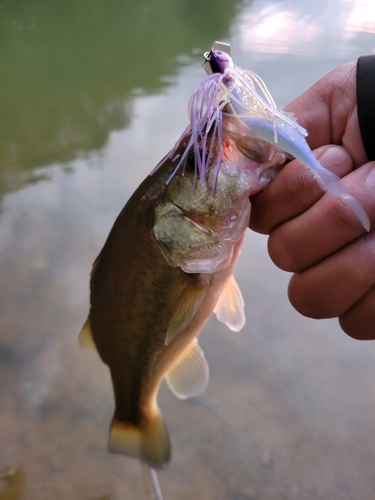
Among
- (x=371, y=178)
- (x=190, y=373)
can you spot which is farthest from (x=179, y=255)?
(x=190, y=373)

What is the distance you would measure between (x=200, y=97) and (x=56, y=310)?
56.1 inches

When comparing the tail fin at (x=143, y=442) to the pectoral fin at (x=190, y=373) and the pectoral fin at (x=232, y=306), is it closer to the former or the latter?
the pectoral fin at (x=190, y=373)

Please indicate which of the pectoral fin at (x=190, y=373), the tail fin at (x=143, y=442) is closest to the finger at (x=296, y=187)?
the pectoral fin at (x=190, y=373)

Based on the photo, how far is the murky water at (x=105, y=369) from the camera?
1.34 metres

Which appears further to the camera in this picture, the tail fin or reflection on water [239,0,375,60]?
reflection on water [239,0,375,60]

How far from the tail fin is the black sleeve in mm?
888

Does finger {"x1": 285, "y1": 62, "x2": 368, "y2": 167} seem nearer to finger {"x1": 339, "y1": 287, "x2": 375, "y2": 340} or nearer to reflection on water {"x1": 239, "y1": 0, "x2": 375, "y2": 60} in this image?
finger {"x1": 339, "y1": 287, "x2": 375, "y2": 340}

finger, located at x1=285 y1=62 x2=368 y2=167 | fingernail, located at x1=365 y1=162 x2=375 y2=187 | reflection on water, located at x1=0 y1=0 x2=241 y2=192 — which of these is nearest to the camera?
fingernail, located at x1=365 y1=162 x2=375 y2=187

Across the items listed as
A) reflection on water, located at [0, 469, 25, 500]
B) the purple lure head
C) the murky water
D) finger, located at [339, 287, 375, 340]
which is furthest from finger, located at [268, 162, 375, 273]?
reflection on water, located at [0, 469, 25, 500]

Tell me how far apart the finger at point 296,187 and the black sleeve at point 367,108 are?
0.12ft

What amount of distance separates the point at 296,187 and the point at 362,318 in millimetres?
263

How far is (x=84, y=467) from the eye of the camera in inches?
54.8

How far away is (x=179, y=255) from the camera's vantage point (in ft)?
2.36

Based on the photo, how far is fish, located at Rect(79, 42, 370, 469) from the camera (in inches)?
23.5
